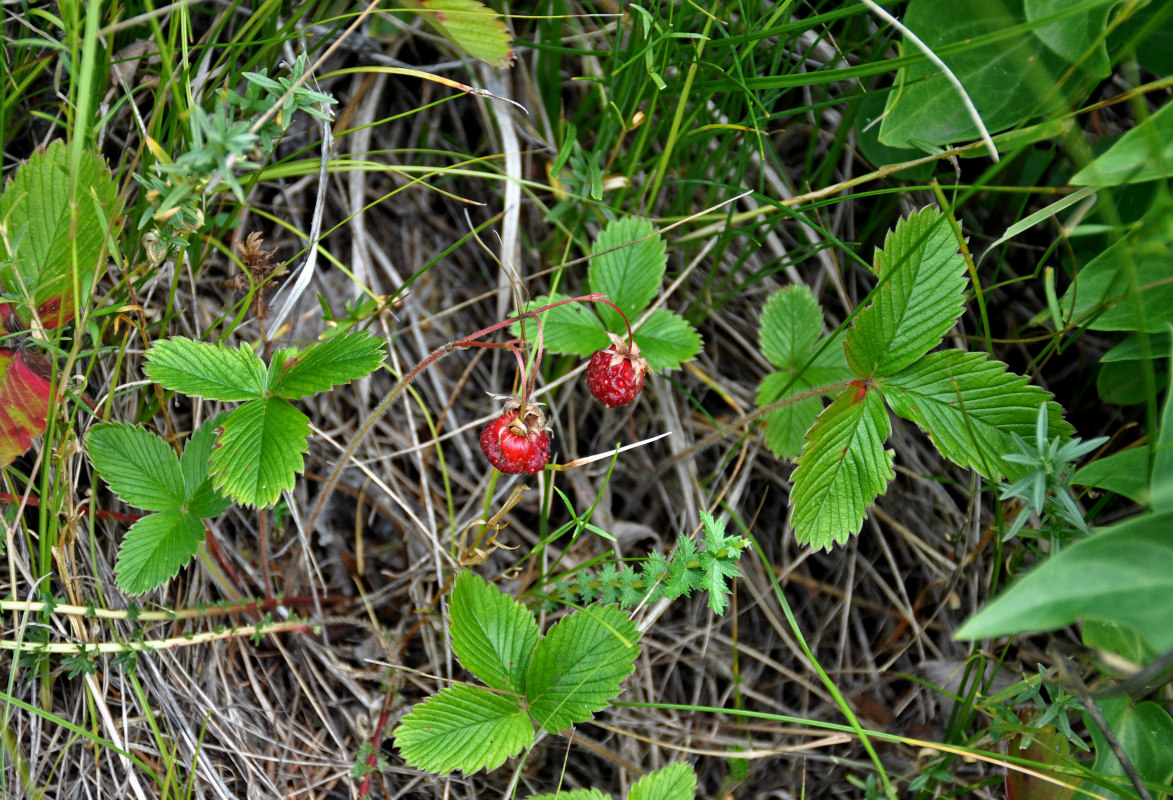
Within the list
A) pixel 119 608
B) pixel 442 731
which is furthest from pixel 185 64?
pixel 442 731

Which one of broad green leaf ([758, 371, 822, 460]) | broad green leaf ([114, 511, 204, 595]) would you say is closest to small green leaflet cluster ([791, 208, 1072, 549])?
broad green leaf ([758, 371, 822, 460])

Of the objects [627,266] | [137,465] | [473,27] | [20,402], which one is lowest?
[137,465]

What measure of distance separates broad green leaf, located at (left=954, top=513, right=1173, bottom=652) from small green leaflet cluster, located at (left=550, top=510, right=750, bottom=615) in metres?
0.45

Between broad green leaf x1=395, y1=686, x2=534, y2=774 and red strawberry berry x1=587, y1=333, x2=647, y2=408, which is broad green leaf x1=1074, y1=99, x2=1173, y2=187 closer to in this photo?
red strawberry berry x1=587, y1=333, x2=647, y2=408

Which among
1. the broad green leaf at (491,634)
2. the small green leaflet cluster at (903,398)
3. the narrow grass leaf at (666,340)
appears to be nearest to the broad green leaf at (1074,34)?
the small green leaflet cluster at (903,398)

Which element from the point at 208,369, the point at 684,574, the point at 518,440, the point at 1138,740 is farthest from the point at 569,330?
the point at 1138,740

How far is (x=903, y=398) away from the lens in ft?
4.56

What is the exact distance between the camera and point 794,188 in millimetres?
1959

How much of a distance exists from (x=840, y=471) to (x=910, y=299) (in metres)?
0.32

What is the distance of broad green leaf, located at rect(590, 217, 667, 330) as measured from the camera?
1.53m

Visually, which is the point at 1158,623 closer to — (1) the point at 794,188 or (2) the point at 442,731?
(2) the point at 442,731

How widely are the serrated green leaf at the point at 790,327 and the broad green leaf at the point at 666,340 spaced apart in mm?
198

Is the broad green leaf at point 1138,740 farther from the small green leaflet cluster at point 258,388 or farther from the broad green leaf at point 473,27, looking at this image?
the broad green leaf at point 473,27

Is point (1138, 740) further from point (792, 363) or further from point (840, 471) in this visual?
point (792, 363)
